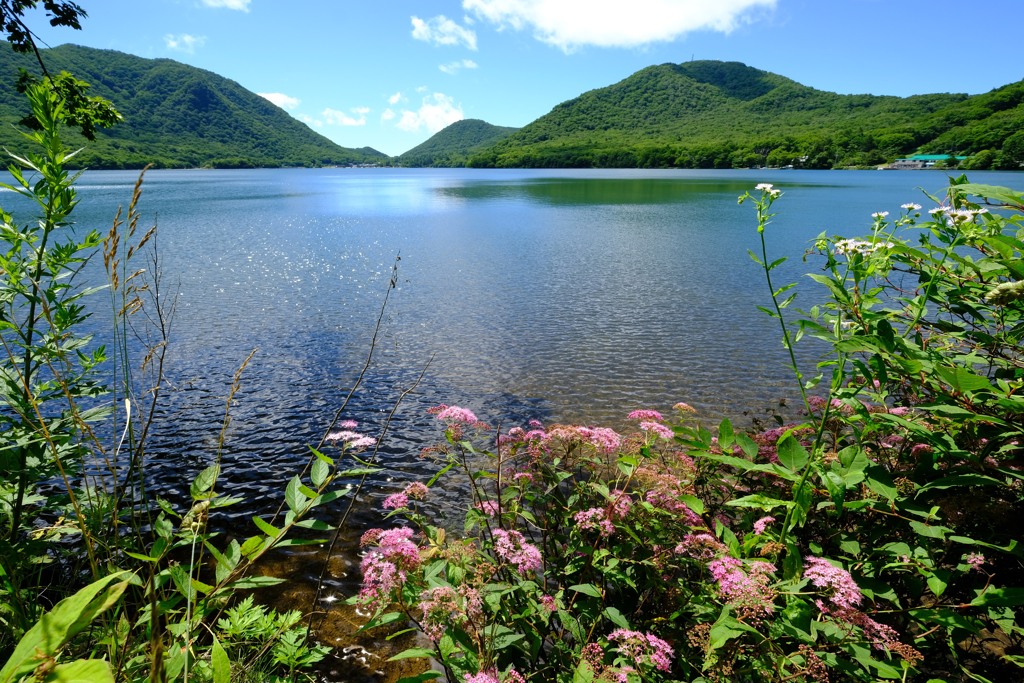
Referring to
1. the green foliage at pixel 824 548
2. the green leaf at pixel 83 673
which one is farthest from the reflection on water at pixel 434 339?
the green leaf at pixel 83 673

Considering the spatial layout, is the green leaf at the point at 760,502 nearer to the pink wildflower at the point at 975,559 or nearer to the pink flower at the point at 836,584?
the pink flower at the point at 836,584

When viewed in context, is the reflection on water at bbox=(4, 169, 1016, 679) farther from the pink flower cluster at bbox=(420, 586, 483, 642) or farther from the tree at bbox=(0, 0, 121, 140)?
the pink flower cluster at bbox=(420, 586, 483, 642)

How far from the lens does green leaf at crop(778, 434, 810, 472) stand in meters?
2.72

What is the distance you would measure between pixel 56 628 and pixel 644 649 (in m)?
2.54

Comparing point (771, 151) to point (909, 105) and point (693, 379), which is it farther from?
point (693, 379)

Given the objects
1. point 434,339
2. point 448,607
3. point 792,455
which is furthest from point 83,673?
point 434,339

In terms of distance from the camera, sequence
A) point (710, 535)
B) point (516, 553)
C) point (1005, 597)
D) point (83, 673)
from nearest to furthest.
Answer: point (83, 673), point (1005, 597), point (516, 553), point (710, 535)

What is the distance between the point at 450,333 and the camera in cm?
1606

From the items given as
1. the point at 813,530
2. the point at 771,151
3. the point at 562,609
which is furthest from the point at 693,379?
the point at 771,151

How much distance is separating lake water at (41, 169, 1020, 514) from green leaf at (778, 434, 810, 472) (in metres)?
1.54

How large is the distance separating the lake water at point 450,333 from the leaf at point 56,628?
375 cm

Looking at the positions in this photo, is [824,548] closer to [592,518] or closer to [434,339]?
[592,518]

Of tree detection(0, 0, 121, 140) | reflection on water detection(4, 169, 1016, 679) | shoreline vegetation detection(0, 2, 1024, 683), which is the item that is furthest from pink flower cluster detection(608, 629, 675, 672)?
tree detection(0, 0, 121, 140)

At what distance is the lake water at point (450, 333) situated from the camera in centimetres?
1045
